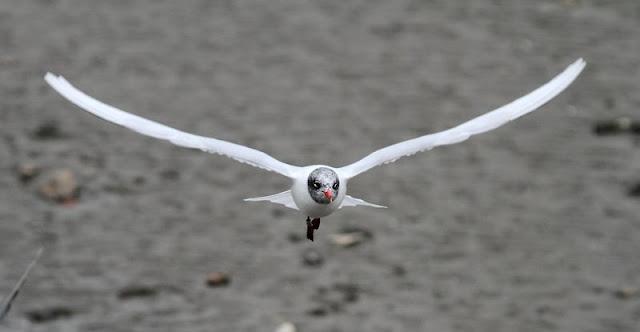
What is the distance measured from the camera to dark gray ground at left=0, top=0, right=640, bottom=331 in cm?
698

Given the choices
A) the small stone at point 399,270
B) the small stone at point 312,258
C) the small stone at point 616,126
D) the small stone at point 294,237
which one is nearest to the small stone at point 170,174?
the small stone at point 294,237

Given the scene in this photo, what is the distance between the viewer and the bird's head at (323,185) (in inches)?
132

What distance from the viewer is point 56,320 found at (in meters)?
6.77

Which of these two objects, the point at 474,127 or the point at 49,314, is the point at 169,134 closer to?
the point at 474,127

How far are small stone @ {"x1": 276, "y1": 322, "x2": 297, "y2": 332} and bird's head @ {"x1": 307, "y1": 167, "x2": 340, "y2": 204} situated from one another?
3.41 metres

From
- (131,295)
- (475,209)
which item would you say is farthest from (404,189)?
(131,295)

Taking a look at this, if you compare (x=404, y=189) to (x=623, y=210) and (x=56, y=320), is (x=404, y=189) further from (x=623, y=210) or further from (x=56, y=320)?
(x=56, y=320)

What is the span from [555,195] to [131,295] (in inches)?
120

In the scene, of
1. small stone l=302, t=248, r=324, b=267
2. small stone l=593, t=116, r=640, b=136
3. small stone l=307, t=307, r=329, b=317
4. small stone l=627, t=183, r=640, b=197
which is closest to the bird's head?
small stone l=307, t=307, r=329, b=317

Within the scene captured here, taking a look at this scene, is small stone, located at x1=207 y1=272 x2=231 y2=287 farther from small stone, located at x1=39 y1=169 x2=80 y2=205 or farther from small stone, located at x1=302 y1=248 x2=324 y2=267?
small stone, located at x1=39 y1=169 x2=80 y2=205

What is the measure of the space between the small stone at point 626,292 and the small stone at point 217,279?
2462mm

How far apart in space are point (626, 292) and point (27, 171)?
13.6ft

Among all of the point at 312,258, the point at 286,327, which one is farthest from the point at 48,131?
the point at 286,327

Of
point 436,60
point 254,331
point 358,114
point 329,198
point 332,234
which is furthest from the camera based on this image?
point 436,60
